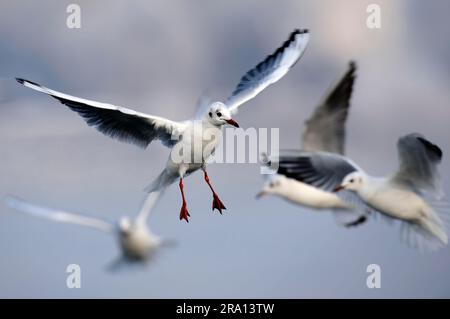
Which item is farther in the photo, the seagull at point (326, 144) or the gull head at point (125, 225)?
the seagull at point (326, 144)

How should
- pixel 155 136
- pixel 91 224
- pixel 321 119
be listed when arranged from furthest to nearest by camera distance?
1. pixel 321 119
2. pixel 155 136
3. pixel 91 224

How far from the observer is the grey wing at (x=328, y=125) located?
5.93 metres

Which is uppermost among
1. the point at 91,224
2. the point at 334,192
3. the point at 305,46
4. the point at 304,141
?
the point at 305,46

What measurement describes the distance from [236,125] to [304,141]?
1.34m

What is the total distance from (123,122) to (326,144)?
1.52 m

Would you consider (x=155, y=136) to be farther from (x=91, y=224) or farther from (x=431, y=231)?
(x=431, y=231)

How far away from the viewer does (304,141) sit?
6.09 metres

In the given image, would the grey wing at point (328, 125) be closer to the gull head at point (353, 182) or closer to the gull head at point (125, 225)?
the gull head at point (353, 182)

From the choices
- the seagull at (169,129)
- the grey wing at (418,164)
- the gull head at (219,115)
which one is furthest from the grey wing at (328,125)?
the gull head at (219,115)

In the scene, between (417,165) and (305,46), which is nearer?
(417,165)

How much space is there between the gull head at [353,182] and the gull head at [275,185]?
0.64m

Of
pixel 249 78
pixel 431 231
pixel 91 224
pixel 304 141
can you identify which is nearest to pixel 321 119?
pixel 304 141

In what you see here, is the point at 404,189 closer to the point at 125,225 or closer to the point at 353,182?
the point at 353,182

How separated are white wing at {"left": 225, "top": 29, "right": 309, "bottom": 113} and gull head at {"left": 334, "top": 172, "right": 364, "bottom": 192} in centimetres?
76
